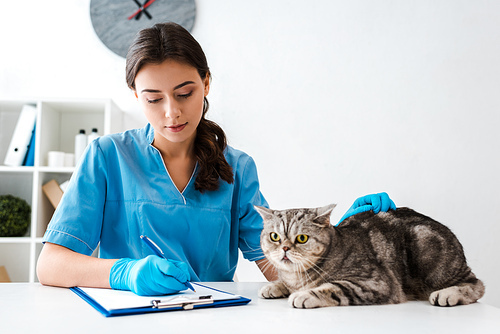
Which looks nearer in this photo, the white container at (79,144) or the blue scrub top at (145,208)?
the blue scrub top at (145,208)

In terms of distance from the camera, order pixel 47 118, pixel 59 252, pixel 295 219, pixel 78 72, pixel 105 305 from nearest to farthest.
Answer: pixel 105 305
pixel 295 219
pixel 59 252
pixel 47 118
pixel 78 72

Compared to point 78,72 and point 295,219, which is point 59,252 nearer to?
point 295,219

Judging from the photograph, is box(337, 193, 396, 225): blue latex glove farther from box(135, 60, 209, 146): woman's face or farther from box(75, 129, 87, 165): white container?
box(75, 129, 87, 165): white container

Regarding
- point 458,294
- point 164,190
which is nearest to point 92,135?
point 164,190

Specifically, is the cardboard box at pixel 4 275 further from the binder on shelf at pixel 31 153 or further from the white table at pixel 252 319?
the white table at pixel 252 319

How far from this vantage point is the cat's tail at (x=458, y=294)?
0.93 metres

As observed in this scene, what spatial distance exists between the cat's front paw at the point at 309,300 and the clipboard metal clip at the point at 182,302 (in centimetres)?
17

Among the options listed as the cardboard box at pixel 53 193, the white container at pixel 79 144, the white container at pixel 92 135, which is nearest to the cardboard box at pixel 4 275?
the cardboard box at pixel 53 193

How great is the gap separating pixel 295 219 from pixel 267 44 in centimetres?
195

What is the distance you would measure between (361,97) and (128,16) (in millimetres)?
1519

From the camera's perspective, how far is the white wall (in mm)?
2680

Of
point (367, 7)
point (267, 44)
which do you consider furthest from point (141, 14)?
point (367, 7)

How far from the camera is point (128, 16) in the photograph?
2.64 m

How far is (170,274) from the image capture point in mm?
901
